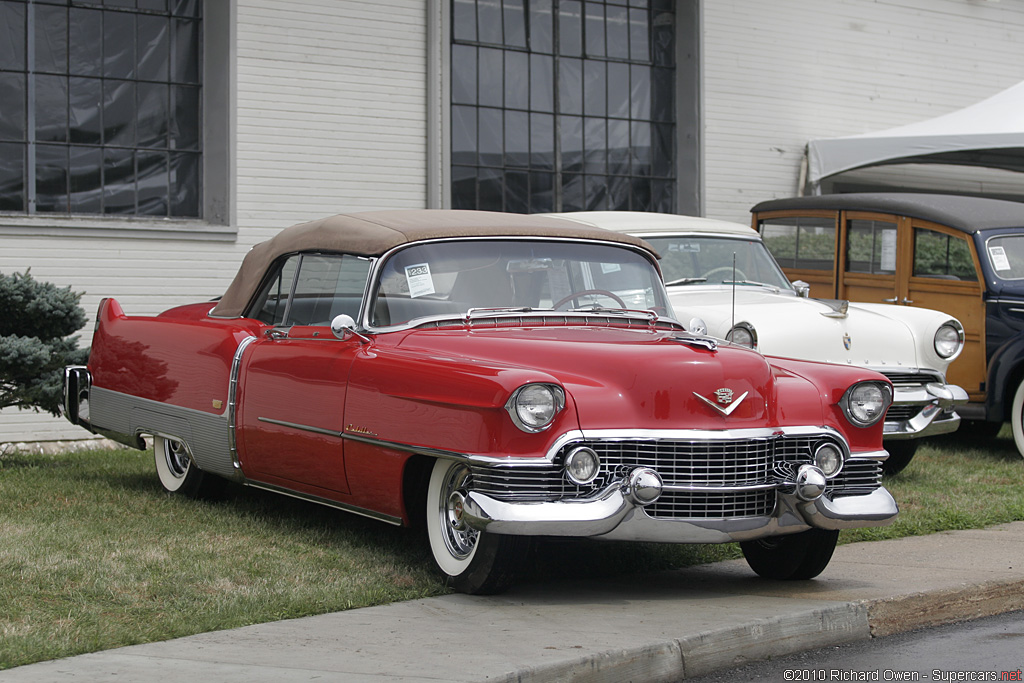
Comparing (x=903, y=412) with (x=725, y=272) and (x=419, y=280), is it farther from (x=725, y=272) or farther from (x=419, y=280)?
(x=419, y=280)

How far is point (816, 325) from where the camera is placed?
8.71m

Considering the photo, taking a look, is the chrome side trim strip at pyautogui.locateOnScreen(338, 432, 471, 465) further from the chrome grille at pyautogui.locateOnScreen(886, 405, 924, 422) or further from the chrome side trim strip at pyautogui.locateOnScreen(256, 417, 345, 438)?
the chrome grille at pyautogui.locateOnScreen(886, 405, 924, 422)

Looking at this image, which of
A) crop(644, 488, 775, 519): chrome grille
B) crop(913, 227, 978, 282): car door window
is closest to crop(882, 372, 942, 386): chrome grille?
crop(913, 227, 978, 282): car door window

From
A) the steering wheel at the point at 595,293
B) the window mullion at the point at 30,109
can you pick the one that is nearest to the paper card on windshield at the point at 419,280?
the steering wheel at the point at 595,293

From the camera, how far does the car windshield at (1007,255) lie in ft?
32.6

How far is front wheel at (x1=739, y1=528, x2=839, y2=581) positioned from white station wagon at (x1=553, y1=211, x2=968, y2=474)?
2.41 meters

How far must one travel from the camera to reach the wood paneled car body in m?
9.70

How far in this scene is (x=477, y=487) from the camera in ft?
16.2

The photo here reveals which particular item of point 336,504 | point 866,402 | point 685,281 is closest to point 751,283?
point 685,281

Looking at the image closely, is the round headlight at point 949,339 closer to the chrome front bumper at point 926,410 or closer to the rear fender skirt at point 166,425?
the chrome front bumper at point 926,410

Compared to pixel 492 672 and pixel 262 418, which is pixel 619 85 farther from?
pixel 492 672

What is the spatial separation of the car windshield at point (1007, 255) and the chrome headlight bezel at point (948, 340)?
111 centimetres

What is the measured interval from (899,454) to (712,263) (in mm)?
2073

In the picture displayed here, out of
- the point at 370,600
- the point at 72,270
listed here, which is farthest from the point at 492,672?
the point at 72,270
